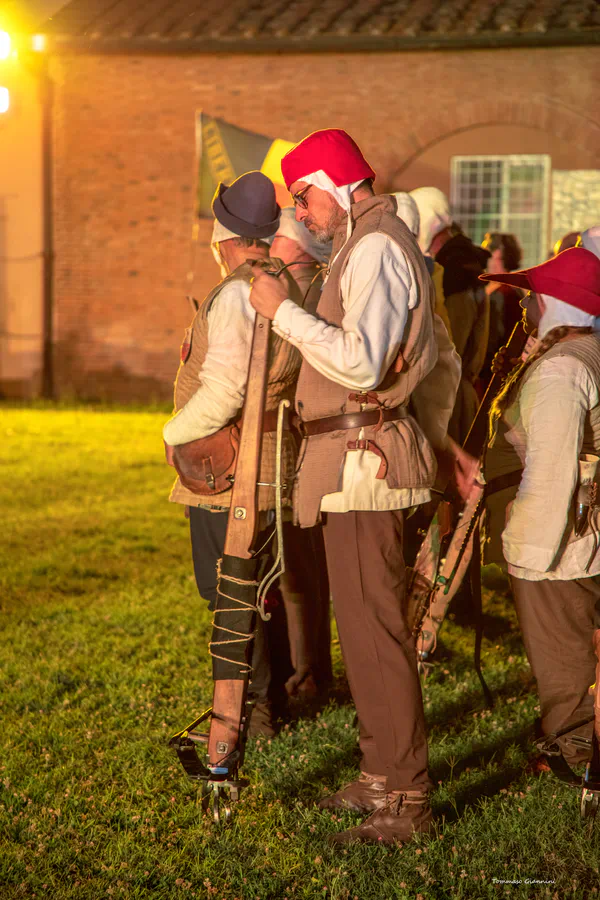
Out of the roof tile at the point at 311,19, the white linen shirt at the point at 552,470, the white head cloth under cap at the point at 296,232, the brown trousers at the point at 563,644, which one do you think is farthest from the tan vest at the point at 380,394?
the roof tile at the point at 311,19

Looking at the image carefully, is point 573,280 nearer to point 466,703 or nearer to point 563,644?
point 563,644

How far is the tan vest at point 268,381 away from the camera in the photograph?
142 inches

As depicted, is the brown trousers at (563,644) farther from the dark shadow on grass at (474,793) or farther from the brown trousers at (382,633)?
the brown trousers at (382,633)

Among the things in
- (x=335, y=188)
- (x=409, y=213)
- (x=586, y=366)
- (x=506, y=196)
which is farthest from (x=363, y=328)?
(x=506, y=196)

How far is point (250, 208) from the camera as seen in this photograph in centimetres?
376

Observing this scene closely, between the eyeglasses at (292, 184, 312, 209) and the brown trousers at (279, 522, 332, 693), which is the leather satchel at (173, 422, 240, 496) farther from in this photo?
the eyeglasses at (292, 184, 312, 209)

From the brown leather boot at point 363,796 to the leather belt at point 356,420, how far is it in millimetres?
1210

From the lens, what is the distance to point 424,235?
5.38 m

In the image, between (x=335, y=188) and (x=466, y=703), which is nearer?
(x=335, y=188)

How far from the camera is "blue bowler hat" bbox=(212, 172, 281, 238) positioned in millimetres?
3760

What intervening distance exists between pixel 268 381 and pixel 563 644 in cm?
141

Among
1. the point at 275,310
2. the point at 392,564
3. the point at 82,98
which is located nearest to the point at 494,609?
the point at 392,564

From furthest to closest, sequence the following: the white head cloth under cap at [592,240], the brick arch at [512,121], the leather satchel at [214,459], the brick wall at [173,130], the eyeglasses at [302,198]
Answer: the brick wall at [173,130]
the brick arch at [512,121]
the white head cloth under cap at [592,240]
the leather satchel at [214,459]
the eyeglasses at [302,198]

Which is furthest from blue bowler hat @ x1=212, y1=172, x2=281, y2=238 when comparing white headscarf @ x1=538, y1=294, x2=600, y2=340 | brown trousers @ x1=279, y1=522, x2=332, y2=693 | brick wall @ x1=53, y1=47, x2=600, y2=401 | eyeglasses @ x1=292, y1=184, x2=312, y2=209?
brick wall @ x1=53, y1=47, x2=600, y2=401
